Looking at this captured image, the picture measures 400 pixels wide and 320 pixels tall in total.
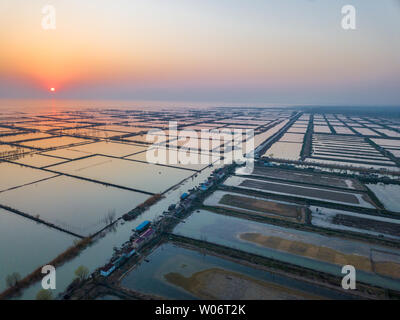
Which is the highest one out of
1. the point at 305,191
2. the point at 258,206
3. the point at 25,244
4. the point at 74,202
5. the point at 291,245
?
the point at 74,202

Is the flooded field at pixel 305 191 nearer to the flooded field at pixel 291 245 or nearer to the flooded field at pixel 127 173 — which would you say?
the flooded field at pixel 127 173

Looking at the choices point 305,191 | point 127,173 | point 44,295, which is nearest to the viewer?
point 44,295

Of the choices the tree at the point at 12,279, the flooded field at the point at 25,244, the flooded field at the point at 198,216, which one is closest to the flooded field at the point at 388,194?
the flooded field at the point at 198,216

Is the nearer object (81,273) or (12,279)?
(12,279)

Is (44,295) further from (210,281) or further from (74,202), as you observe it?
(74,202)

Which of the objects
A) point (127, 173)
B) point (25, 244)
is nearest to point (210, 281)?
point (25, 244)

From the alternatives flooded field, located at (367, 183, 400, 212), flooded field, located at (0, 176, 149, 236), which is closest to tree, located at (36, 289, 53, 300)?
flooded field, located at (0, 176, 149, 236)

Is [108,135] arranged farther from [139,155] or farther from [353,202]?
[353,202]

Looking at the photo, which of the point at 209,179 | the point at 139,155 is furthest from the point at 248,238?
the point at 139,155

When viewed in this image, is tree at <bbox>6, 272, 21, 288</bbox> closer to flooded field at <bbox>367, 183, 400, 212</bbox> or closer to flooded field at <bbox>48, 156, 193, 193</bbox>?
flooded field at <bbox>48, 156, 193, 193</bbox>

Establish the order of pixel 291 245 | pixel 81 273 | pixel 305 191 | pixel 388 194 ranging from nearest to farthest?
1. pixel 81 273
2. pixel 291 245
3. pixel 388 194
4. pixel 305 191
